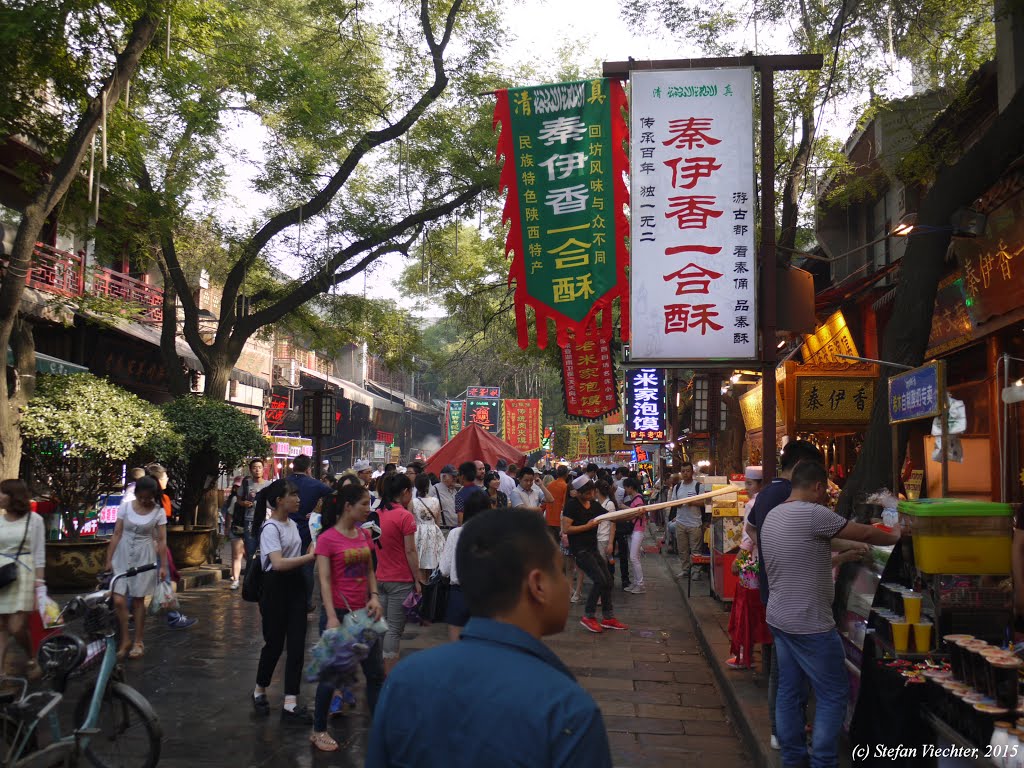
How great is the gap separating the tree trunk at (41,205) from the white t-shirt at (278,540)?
557cm

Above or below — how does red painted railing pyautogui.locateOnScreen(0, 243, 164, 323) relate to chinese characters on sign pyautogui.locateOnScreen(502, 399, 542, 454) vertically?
above

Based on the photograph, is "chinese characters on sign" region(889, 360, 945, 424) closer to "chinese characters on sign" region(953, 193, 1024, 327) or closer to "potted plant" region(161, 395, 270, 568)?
"chinese characters on sign" region(953, 193, 1024, 327)

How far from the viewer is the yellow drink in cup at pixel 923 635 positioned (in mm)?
4590

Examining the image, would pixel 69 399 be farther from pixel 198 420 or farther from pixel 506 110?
pixel 506 110

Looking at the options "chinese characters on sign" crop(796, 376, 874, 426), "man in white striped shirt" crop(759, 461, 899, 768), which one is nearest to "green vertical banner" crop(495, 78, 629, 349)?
"chinese characters on sign" crop(796, 376, 874, 426)

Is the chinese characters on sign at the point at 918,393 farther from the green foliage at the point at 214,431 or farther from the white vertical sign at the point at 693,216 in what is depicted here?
the green foliage at the point at 214,431

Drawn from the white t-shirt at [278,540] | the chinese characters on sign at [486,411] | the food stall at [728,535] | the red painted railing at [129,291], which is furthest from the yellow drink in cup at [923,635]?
the chinese characters on sign at [486,411]

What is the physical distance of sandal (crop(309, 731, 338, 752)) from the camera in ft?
18.2

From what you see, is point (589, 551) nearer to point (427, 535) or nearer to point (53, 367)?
point (427, 535)

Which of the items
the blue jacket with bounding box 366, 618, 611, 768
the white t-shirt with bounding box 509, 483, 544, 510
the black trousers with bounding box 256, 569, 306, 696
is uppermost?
the blue jacket with bounding box 366, 618, 611, 768

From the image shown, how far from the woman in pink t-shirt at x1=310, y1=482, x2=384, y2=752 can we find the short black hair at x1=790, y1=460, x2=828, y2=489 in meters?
2.64

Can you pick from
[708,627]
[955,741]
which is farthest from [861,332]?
[955,741]

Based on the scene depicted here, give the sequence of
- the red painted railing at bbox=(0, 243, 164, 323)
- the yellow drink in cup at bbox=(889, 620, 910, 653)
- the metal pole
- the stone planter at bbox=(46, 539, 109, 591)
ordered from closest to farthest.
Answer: the yellow drink in cup at bbox=(889, 620, 910, 653)
the metal pole
the stone planter at bbox=(46, 539, 109, 591)
the red painted railing at bbox=(0, 243, 164, 323)

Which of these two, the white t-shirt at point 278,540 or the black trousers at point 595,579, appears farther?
the black trousers at point 595,579
